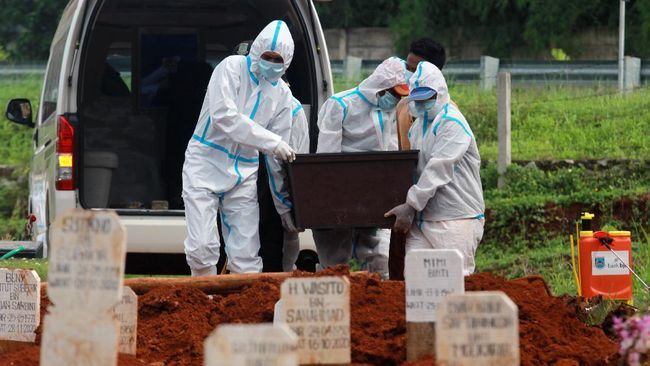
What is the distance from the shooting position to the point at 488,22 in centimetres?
3120

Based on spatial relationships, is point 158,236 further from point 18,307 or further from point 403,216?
point 18,307

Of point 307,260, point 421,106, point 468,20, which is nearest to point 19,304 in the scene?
point 421,106

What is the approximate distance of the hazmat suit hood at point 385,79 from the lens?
9.25 metres

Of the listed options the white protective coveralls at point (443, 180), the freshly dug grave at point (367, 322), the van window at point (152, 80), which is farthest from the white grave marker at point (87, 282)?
the van window at point (152, 80)

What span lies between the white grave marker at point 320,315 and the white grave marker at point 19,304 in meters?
1.62

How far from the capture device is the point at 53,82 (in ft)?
37.3

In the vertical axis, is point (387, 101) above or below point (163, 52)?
below

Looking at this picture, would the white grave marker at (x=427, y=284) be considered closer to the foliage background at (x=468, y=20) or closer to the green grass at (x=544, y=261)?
the green grass at (x=544, y=261)

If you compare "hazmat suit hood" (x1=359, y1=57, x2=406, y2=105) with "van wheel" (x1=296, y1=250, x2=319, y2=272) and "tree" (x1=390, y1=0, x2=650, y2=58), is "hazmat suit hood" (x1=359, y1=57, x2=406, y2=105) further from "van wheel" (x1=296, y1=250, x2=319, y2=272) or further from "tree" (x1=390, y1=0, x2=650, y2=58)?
"tree" (x1=390, y1=0, x2=650, y2=58)

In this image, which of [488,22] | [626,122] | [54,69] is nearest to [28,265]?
[54,69]

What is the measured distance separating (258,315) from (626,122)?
11112mm

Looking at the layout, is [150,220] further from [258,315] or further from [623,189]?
[623,189]

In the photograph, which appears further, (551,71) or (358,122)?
(551,71)

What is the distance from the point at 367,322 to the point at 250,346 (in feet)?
9.63
